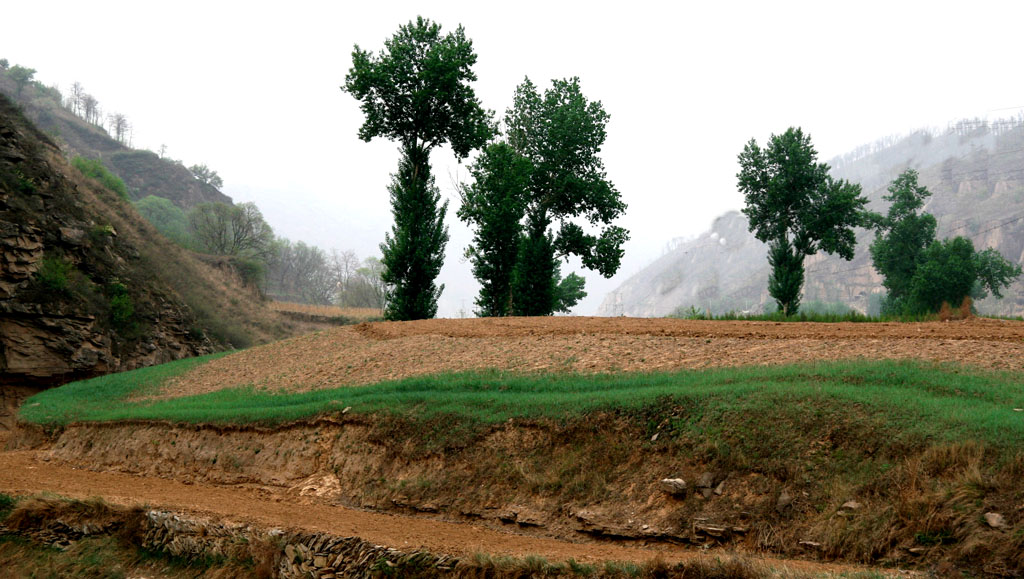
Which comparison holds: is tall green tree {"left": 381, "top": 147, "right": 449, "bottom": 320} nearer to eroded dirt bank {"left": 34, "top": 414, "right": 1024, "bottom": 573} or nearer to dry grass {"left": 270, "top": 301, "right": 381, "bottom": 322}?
eroded dirt bank {"left": 34, "top": 414, "right": 1024, "bottom": 573}

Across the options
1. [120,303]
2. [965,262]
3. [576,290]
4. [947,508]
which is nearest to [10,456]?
[120,303]

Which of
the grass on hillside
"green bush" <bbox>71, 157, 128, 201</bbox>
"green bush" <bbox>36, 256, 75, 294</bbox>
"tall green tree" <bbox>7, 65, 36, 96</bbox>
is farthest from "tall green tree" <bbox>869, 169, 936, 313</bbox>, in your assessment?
"tall green tree" <bbox>7, 65, 36, 96</bbox>

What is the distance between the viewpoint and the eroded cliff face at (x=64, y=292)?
Result: 27.6 m

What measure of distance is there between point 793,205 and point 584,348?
25725 mm

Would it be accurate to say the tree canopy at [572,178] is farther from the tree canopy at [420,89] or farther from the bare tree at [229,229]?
the bare tree at [229,229]

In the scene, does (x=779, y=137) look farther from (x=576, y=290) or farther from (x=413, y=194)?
(x=576, y=290)

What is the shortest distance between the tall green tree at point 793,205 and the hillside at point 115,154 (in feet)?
374

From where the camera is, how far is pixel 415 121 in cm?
2991

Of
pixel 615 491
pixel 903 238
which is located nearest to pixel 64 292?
pixel 615 491

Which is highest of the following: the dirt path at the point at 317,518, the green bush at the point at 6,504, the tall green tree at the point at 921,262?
the tall green tree at the point at 921,262

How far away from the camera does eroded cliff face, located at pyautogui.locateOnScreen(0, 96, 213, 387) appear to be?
27.6 m

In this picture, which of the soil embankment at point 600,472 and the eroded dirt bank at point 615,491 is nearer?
the eroded dirt bank at point 615,491

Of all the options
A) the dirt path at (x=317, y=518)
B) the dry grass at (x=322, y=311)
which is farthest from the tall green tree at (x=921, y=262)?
the dry grass at (x=322, y=311)

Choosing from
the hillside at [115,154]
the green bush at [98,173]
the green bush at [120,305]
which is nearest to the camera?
the green bush at [120,305]
